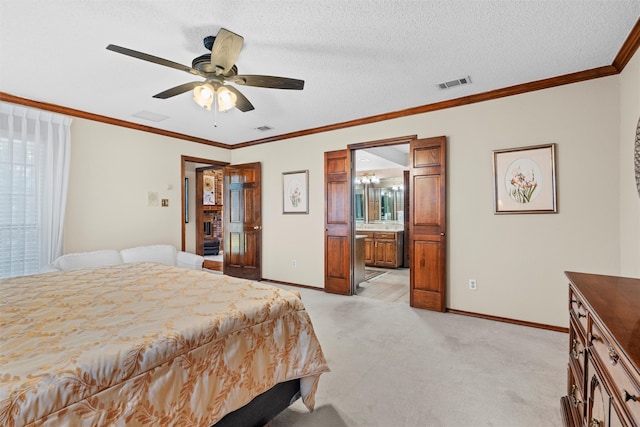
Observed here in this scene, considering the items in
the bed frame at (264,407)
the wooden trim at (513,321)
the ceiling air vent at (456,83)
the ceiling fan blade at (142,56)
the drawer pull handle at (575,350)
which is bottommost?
the wooden trim at (513,321)

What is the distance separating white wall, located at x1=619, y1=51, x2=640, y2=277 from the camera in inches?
93.0

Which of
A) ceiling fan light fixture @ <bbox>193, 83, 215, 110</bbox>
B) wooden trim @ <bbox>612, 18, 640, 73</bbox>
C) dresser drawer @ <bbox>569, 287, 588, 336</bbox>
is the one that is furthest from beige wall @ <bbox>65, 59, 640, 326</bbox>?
ceiling fan light fixture @ <bbox>193, 83, 215, 110</bbox>

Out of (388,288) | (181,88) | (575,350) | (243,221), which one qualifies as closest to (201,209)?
(243,221)

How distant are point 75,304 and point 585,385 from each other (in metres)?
2.47

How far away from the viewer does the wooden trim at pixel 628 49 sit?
2218mm

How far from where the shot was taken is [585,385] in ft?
4.45

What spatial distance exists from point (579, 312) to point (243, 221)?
4.89 metres

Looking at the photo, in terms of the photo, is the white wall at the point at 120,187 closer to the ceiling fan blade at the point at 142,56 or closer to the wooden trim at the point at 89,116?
the wooden trim at the point at 89,116

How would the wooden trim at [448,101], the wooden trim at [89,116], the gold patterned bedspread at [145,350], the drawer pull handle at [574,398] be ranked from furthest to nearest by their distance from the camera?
the wooden trim at [89,116], the wooden trim at [448,101], the drawer pull handle at [574,398], the gold patterned bedspread at [145,350]

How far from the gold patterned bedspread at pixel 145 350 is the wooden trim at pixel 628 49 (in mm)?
3051

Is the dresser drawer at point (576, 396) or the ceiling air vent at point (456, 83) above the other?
the ceiling air vent at point (456, 83)

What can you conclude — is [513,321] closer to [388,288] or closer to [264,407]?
[388,288]

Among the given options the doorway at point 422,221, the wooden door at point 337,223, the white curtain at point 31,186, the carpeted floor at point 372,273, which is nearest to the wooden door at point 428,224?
the doorway at point 422,221

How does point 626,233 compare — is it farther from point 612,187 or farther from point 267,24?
point 267,24
